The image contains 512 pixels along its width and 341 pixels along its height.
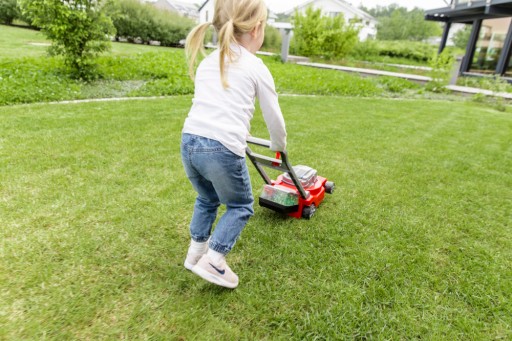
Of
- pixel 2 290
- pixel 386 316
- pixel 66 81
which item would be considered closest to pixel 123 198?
pixel 2 290

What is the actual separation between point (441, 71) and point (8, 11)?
1912cm

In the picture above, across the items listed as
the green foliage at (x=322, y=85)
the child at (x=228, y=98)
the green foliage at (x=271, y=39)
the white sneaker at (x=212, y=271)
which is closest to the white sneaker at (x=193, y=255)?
the white sneaker at (x=212, y=271)

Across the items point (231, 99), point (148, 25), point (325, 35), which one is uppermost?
point (325, 35)

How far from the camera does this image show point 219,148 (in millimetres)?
1513

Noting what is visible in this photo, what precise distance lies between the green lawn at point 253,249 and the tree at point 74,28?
2.93 metres

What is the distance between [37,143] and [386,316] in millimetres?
3497

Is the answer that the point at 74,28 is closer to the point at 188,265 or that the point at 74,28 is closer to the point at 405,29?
the point at 188,265

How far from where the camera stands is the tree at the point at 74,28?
6.02 metres

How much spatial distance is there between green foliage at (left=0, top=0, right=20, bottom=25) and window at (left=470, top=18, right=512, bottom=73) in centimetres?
2018

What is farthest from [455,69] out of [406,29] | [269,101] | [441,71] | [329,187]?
[406,29]

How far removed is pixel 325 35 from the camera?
15.3 metres

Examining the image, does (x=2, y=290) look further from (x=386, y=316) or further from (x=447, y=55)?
(x=447, y=55)

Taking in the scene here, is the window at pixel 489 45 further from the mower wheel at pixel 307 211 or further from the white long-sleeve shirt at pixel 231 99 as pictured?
the white long-sleeve shirt at pixel 231 99

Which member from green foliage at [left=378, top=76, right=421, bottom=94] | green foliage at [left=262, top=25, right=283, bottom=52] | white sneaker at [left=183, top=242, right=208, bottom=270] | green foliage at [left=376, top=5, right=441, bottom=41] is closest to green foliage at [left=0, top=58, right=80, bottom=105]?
white sneaker at [left=183, top=242, right=208, bottom=270]
